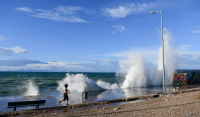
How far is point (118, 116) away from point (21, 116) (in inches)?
194

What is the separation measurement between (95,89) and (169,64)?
55.0 feet

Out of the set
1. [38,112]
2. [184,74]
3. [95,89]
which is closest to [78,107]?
[38,112]

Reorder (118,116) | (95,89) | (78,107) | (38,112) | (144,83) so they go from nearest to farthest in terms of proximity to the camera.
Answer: (118,116), (38,112), (78,107), (95,89), (144,83)

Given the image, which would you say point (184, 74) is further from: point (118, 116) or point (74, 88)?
point (118, 116)

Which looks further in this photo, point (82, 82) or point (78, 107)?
point (82, 82)

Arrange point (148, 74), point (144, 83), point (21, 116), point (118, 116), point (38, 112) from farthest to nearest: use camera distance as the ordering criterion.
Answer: point (148, 74), point (144, 83), point (38, 112), point (21, 116), point (118, 116)

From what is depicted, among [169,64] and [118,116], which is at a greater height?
[169,64]

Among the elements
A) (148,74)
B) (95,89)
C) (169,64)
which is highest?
(169,64)

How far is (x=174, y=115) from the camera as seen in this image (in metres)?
6.28

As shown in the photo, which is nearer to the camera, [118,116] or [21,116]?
[118,116]

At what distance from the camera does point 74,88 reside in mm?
19812

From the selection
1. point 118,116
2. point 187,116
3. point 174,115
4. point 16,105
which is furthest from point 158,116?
point 16,105

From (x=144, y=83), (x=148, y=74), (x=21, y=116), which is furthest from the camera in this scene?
(x=148, y=74)

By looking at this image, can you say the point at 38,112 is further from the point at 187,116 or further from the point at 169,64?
the point at 169,64
